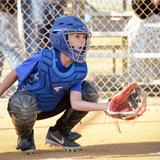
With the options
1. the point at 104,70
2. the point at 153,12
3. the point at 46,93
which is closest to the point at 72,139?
the point at 46,93

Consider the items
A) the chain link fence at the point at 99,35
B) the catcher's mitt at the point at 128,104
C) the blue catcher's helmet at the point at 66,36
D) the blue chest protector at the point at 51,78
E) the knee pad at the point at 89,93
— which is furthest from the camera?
the chain link fence at the point at 99,35

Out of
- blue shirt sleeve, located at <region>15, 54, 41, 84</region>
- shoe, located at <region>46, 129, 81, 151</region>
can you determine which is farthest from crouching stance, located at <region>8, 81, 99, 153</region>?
blue shirt sleeve, located at <region>15, 54, 41, 84</region>

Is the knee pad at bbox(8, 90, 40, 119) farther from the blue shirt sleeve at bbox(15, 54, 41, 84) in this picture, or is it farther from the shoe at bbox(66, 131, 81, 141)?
the shoe at bbox(66, 131, 81, 141)

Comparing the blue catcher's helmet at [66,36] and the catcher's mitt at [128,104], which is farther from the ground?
the blue catcher's helmet at [66,36]

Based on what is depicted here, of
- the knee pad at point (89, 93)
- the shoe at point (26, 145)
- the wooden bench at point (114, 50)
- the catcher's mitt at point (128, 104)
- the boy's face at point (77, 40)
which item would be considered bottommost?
the wooden bench at point (114, 50)

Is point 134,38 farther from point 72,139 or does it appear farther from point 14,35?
point 72,139

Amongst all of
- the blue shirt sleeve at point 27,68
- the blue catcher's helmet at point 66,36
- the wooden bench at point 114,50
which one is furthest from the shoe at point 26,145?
the wooden bench at point 114,50

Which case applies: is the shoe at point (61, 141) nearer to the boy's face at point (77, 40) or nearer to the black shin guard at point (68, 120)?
the black shin guard at point (68, 120)

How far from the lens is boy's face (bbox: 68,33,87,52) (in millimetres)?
3889

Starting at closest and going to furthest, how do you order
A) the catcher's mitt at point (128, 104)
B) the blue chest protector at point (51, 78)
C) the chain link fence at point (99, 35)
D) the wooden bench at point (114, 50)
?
the catcher's mitt at point (128, 104)
the blue chest protector at point (51, 78)
the chain link fence at point (99, 35)
the wooden bench at point (114, 50)

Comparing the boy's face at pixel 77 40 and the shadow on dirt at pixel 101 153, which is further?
the shadow on dirt at pixel 101 153

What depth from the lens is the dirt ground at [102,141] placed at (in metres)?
4.10

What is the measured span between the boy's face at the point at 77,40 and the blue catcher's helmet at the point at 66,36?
19mm

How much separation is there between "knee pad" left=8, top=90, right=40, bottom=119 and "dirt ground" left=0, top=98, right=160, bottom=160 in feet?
1.09
